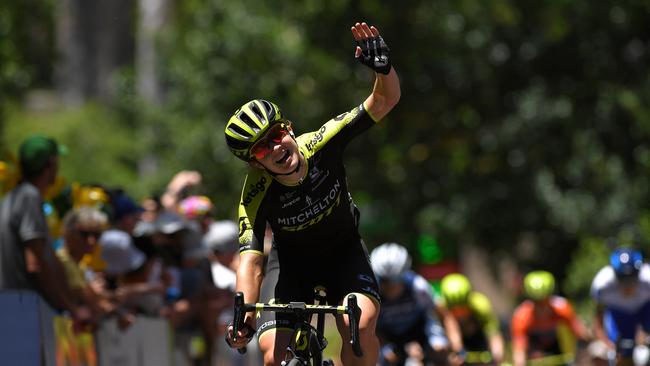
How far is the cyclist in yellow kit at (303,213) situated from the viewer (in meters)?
8.47

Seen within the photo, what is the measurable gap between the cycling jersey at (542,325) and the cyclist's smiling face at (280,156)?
774cm

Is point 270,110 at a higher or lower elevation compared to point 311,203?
higher

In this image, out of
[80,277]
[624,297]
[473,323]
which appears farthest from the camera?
[473,323]

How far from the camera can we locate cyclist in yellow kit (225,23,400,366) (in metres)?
8.47

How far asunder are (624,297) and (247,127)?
21.3ft

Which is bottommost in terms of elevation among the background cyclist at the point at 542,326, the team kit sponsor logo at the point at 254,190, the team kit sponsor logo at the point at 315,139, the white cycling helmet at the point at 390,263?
the background cyclist at the point at 542,326

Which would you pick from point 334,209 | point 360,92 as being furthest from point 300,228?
point 360,92

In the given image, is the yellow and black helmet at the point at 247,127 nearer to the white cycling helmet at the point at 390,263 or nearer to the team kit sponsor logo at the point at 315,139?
the team kit sponsor logo at the point at 315,139

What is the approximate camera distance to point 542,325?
15.8 metres

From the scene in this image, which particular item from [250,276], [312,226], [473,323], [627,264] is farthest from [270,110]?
[473,323]

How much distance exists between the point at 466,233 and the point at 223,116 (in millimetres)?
5520

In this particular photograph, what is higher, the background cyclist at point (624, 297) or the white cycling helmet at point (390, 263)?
the white cycling helmet at point (390, 263)

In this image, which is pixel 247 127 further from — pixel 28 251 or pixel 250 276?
pixel 28 251

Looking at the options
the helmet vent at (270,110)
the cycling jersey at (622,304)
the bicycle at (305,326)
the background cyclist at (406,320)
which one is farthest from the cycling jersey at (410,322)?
the helmet vent at (270,110)
